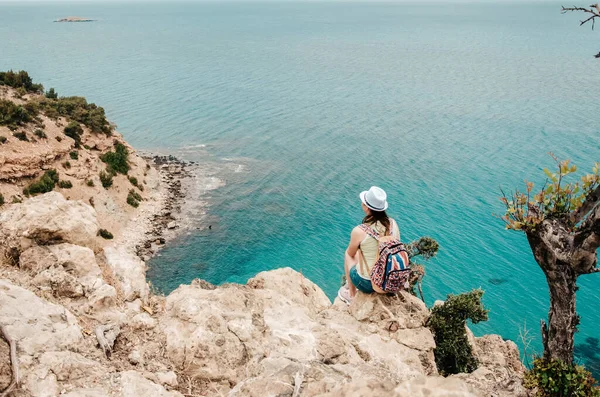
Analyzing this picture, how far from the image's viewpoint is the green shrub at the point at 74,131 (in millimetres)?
52531

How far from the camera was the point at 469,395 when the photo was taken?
22.0 ft

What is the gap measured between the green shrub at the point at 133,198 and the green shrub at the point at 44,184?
8584 mm

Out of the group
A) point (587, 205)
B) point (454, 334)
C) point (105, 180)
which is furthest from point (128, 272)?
point (105, 180)

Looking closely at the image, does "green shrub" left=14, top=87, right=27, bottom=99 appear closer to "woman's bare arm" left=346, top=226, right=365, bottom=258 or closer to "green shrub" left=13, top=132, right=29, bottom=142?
"green shrub" left=13, top=132, right=29, bottom=142

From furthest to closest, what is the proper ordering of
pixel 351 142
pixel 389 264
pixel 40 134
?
1. pixel 351 142
2. pixel 40 134
3. pixel 389 264

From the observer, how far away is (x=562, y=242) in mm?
9023

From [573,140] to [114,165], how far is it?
233 feet

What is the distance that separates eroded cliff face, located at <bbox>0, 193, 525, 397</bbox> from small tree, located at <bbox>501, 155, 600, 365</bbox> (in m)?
1.46

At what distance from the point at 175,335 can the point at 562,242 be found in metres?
9.34

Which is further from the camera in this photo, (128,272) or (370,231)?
(128,272)

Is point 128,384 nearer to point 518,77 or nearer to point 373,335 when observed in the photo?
point 373,335

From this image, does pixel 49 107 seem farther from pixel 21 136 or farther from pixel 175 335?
pixel 175 335

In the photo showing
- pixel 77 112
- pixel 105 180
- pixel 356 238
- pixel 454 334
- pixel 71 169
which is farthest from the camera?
pixel 77 112

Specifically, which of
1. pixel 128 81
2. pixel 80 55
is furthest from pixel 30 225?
pixel 80 55
